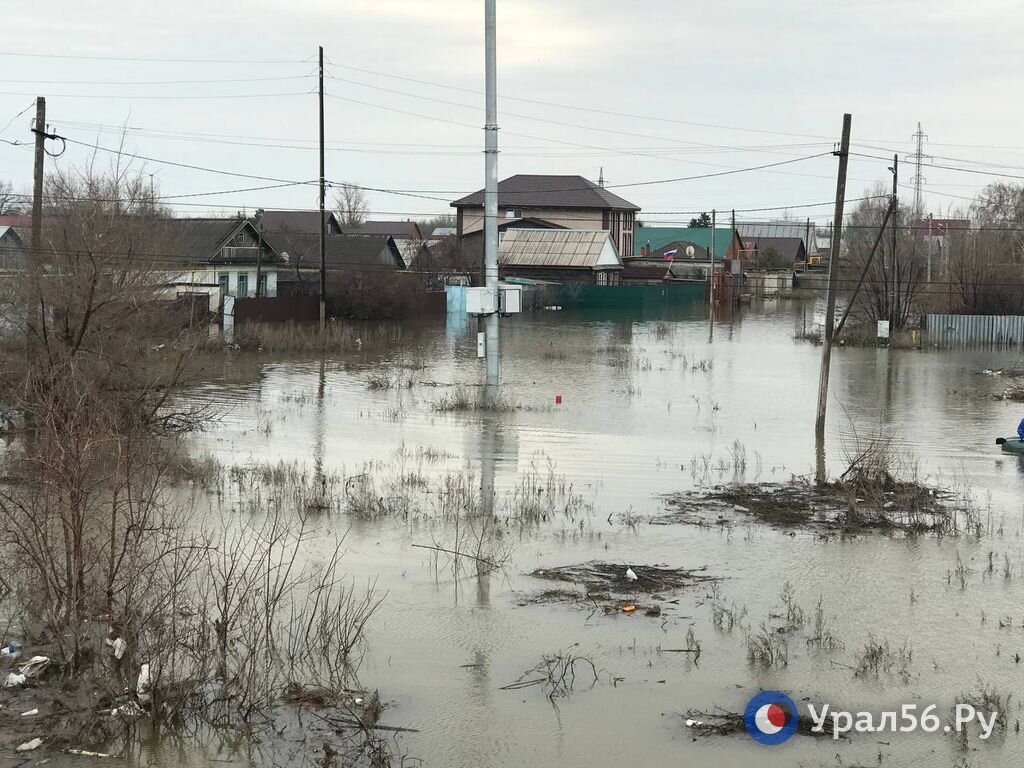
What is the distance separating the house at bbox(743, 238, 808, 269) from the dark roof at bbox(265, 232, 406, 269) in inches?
1715

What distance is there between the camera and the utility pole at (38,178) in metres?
21.3

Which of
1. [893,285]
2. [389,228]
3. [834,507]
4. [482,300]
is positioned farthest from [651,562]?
[389,228]

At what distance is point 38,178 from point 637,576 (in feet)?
52.7

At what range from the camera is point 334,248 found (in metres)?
61.5

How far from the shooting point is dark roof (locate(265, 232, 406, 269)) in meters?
61.0

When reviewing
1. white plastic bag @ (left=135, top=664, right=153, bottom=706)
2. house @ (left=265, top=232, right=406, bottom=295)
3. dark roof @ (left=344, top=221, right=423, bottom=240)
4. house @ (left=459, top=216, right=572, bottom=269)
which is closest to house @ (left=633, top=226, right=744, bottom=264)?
house @ (left=459, top=216, right=572, bottom=269)

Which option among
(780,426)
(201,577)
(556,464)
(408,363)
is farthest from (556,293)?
(201,577)

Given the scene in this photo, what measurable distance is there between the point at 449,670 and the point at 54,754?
3.10 metres

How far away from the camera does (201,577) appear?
10930 mm

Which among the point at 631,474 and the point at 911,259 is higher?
the point at 911,259

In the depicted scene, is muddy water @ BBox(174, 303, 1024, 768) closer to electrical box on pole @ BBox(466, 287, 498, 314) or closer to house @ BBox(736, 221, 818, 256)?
electrical box on pole @ BBox(466, 287, 498, 314)

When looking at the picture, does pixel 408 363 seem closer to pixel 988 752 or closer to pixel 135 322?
pixel 135 322

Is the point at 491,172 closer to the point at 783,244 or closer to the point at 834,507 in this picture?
the point at 834,507

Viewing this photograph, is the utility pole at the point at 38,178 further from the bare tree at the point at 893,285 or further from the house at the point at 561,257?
the house at the point at 561,257
